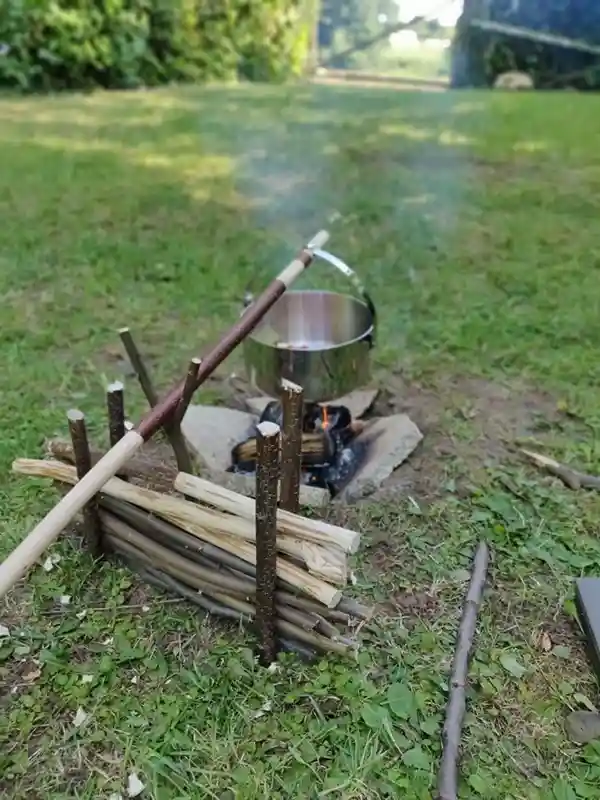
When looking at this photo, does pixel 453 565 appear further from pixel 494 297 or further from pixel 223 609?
pixel 494 297

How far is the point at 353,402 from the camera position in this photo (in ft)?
9.35

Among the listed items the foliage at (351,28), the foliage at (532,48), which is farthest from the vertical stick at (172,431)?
the foliage at (351,28)

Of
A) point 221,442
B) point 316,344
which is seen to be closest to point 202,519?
point 221,442

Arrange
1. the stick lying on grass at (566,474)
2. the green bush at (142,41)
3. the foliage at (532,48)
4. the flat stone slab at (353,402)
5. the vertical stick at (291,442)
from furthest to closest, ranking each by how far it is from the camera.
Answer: the foliage at (532,48) < the green bush at (142,41) < the flat stone slab at (353,402) < the stick lying on grass at (566,474) < the vertical stick at (291,442)

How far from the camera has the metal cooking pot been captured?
222 centimetres

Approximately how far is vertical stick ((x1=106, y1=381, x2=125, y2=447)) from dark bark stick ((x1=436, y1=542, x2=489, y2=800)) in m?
0.91

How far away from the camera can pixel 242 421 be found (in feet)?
8.87

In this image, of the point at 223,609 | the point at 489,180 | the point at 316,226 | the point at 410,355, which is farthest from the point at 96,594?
the point at 489,180

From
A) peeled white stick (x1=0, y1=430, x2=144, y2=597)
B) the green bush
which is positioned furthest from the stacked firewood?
the green bush

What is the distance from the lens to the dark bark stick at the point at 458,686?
1.60 meters

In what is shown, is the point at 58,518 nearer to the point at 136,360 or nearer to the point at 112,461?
the point at 112,461

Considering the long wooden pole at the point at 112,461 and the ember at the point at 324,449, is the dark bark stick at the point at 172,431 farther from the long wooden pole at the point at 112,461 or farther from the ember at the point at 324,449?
the ember at the point at 324,449

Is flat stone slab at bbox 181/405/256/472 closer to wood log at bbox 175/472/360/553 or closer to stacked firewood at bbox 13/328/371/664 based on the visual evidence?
stacked firewood at bbox 13/328/371/664

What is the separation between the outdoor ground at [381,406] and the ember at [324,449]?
17cm
